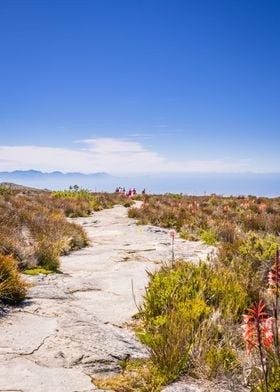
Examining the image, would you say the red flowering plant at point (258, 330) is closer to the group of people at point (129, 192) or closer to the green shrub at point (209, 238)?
the green shrub at point (209, 238)

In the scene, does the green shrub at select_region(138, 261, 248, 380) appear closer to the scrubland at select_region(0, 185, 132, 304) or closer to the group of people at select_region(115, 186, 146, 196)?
the scrubland at select_region(0, 185, 132, 304)

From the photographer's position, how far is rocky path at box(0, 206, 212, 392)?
3793mm

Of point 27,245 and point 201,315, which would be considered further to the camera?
point 27,245

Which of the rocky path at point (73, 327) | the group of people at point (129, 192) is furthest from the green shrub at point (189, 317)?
the group of people at point (129, 192)

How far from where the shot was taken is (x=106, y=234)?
14375 millimetres

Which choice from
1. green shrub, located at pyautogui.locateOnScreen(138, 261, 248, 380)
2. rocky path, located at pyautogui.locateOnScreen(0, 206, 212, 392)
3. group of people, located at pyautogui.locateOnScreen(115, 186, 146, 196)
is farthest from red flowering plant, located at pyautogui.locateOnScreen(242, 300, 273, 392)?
group of people, located at pyautogui.locateOnScreen(115, 186, 146, 196)

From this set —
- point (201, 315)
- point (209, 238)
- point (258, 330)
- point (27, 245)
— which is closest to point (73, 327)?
point (201, 315)

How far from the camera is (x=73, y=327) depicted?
4906 mm

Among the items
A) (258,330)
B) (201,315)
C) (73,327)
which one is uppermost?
(258,330)

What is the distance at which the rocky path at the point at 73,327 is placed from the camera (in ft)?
12.4

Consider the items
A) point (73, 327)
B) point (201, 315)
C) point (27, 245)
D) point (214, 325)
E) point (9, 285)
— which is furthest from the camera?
point (27, 245)

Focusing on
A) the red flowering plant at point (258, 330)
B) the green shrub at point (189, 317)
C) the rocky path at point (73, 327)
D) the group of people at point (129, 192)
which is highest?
the group of people at point (129, 192)

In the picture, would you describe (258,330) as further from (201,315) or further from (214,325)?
(201,315)

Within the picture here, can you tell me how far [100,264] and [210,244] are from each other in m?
3.96
